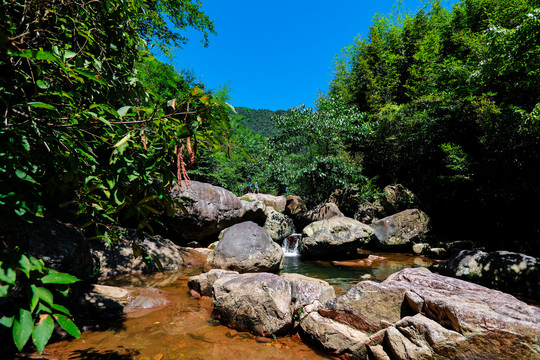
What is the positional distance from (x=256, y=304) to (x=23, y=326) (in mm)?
3438

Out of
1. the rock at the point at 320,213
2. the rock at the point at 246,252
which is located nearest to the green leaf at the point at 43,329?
the rock at the point at 246,252

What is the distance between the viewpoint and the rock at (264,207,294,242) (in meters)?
13.9

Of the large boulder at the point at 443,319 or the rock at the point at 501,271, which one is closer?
the large boulder at the point at 443,319

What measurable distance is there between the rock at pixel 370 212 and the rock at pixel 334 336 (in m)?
11.8

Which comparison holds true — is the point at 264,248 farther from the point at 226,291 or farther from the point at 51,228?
the point at 51,228

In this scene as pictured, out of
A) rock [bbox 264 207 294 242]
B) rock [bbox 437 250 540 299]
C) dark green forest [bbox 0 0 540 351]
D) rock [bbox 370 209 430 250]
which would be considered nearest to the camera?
dark green forest [bbox 0 0 540 351]

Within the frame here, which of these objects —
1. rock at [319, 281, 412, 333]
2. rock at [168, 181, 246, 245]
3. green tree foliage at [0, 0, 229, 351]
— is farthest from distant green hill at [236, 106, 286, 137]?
green tree foliage at [0, 0, 229, 351]

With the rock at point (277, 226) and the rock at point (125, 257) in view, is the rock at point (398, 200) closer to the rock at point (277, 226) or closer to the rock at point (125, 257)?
the rock at point (277, 226)

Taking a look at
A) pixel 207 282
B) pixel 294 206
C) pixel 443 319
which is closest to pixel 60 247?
pixel 207 282

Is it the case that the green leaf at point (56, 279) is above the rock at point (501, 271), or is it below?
above

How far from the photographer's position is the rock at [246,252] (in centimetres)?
680

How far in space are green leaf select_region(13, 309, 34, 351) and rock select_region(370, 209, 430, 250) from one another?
12.7 metres

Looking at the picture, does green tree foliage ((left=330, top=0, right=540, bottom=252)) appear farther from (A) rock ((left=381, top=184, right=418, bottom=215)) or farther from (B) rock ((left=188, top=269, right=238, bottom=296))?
(B) rock ((left=188, top=269, right=238, bottom=296))

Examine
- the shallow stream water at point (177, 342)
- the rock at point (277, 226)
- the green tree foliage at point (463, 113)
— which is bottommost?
the shallow stream water at point (177, 342)
